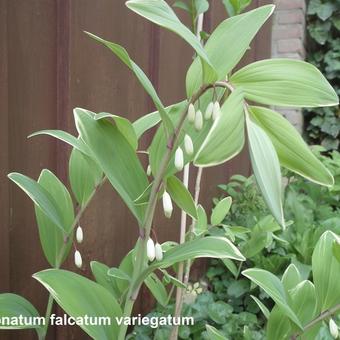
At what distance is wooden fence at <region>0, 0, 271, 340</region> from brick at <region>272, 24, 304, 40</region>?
2041mm

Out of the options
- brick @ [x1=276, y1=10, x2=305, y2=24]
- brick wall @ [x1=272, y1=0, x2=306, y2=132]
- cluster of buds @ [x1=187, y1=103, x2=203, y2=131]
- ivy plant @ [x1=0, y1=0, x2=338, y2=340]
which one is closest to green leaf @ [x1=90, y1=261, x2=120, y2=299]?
ivy plant @ [x1=0, y1=0, x2=338, y2=340]

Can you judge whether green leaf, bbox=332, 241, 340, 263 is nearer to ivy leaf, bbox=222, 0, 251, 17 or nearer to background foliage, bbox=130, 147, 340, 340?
background foliage, bbox=130, 147, 340, 340

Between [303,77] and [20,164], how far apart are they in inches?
27.3

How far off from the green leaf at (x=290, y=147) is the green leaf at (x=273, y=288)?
263 millimetres

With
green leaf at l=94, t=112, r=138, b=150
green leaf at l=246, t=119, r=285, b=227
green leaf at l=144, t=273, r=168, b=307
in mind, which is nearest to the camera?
green leaf at l=246, t=119, r=285, b=227

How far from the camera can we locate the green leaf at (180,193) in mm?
564

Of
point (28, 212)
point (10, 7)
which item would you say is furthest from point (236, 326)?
point (10, 7)

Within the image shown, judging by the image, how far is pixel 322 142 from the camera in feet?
11.3

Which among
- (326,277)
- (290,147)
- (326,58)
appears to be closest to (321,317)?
(326,277)

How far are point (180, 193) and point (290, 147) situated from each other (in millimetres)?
185

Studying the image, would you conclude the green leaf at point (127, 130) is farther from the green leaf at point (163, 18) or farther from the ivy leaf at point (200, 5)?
the ivy leaf at point (200, 5)

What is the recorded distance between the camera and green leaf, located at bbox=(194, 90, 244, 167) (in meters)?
0.40

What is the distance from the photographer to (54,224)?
78 cm

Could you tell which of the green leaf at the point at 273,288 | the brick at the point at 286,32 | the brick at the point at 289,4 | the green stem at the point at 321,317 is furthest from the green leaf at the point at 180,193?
the brick at the point at 289,4
